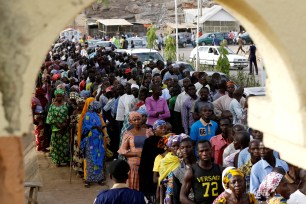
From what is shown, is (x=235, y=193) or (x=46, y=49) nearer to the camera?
(x=46, y=49)

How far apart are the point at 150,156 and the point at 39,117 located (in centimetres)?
485

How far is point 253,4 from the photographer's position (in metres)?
3.45

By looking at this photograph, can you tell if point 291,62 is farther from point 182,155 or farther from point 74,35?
point 74,35

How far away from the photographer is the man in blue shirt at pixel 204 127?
905 cm

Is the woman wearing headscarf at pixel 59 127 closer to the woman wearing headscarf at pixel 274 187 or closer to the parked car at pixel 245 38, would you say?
the woman wearing headscarf at pixel 274 187

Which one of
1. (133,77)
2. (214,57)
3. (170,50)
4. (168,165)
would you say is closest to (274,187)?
(168,165)

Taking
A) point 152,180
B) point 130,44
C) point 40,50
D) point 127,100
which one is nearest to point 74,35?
point 130,44

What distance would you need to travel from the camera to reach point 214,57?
29.0 meters

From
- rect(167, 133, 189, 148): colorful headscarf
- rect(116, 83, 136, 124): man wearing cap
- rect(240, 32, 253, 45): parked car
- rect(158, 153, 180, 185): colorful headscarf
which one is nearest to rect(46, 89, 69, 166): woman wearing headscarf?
rect(116, 83, 136, 124): man wearing cap

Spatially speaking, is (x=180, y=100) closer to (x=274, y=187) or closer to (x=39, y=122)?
(x=39, y=122)

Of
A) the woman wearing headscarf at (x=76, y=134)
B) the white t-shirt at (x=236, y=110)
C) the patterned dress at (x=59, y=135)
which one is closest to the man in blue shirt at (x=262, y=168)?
the white t-shirt at (x=236, y=110)

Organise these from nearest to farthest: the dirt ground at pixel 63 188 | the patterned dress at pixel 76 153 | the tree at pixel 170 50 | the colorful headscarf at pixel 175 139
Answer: the colorful headscarf at pixel 175 139
the dirt ground at pixel 63 188
the patterned dress at pixel 76 153
the tree at pixel 170 50

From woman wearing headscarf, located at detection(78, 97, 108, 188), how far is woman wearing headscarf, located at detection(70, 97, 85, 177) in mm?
238

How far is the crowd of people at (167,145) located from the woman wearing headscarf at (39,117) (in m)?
0.02
